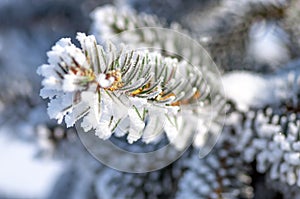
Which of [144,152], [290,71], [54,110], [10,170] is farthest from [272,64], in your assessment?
[10,170]

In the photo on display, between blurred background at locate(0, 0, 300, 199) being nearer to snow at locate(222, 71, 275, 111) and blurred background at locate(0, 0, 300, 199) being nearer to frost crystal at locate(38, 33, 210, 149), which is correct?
snow at locate(222, 71, 275, 111)

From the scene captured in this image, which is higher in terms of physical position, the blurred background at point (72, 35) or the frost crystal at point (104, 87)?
the blurred background at point (72, 35)

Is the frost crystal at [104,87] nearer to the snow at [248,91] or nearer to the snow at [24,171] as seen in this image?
the snow at [248,91]

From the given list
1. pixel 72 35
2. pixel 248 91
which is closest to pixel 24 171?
pixel 72 35

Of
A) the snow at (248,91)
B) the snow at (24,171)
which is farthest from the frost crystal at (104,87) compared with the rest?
the snow at (24,171)

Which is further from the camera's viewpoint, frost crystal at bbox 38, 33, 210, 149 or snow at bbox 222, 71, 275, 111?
snow at bbox 222, 71, 275, 111

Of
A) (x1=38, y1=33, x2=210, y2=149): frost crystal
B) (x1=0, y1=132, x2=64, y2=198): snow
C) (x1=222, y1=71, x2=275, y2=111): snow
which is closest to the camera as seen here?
(x1=38, y1=33, x2=210, y2=149): frost crystal

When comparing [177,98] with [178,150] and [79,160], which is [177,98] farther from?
[79,160]

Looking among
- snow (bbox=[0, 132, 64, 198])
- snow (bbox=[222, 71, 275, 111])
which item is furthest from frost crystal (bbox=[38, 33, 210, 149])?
snow (bbox=[0, 132, 64, 198])
